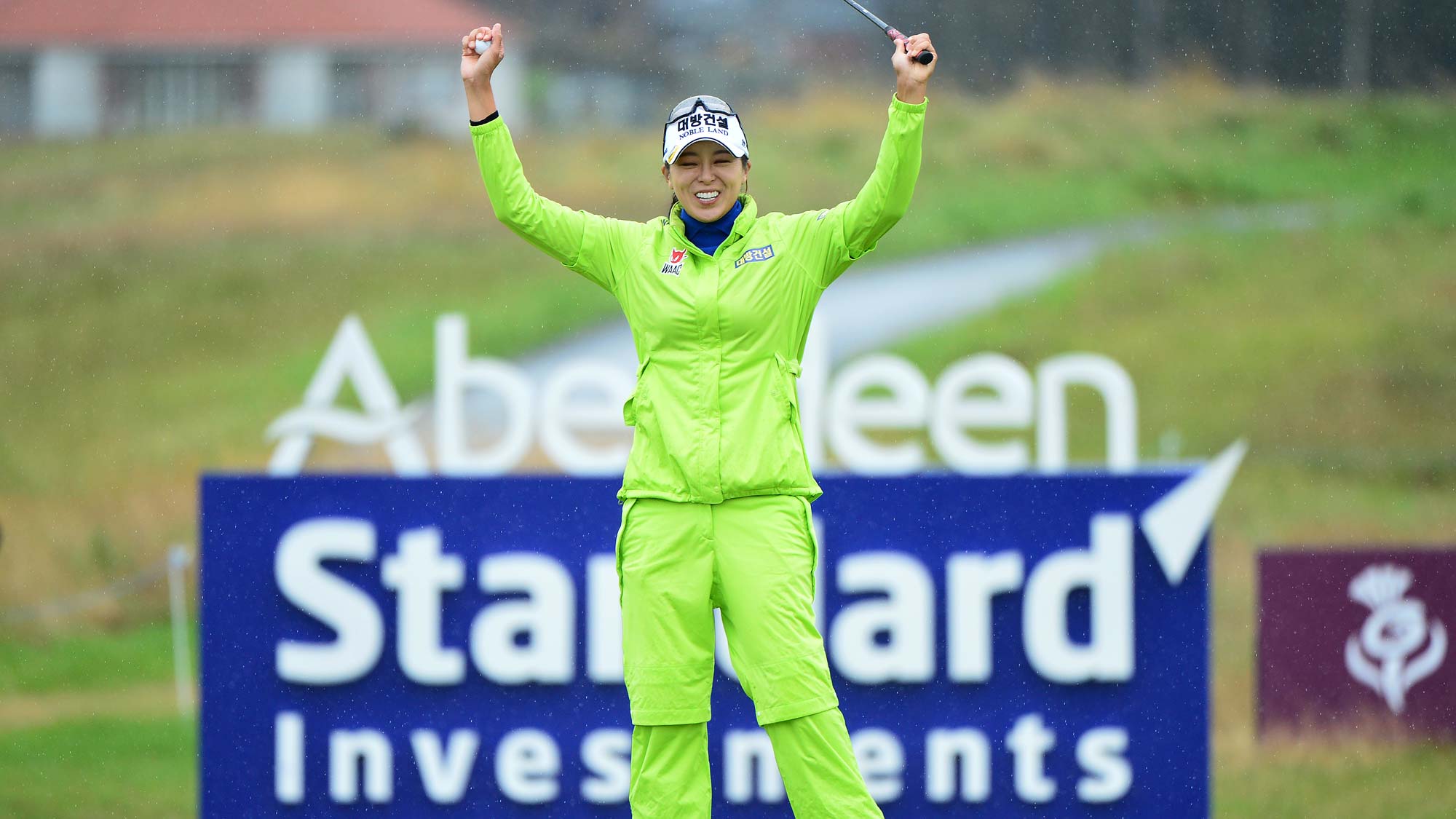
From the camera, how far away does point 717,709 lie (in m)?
5.21

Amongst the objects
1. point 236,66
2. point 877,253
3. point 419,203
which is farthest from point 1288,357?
point 236,66

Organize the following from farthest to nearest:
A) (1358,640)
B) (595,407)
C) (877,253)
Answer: (877,253), (595,407), (1358,640)

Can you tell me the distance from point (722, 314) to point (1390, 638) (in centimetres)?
417

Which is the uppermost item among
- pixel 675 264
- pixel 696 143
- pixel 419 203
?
pixel 419 203

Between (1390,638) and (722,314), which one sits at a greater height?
(722,314)

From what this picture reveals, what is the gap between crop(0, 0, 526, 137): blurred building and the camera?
14.6 metres

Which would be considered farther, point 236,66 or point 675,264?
point 236,66

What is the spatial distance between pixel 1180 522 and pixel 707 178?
7.70 feet

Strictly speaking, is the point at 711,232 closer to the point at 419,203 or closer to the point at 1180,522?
the point at 1180,522


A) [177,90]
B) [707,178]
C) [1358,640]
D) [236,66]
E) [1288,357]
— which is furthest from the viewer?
[177,90]

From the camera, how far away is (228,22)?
1466cm

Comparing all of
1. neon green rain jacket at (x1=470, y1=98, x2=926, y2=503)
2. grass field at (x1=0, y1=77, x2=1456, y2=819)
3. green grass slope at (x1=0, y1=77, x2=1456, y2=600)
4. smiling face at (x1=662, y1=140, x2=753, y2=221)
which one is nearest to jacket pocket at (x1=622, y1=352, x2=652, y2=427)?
neon green rain jacket at (x1=470, y1=98, x2=926, y2=503)

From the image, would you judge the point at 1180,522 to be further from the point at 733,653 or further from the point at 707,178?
the point at 707,178

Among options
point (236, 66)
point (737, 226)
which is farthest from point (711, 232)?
point (236, 66)
